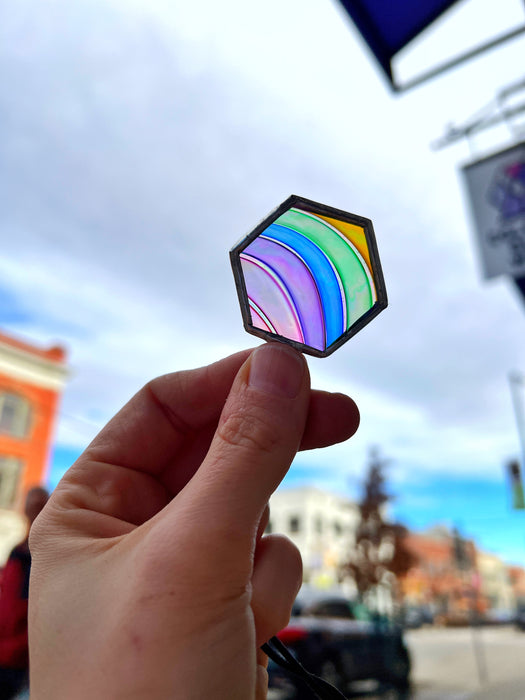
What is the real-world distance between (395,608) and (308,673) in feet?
91.2

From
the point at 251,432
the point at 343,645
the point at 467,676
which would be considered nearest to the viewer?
the point at 251,432

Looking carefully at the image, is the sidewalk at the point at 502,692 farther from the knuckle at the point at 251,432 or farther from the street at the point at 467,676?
the knuckle at the point at 251,432

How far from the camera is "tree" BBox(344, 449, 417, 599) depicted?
2375 centimetres

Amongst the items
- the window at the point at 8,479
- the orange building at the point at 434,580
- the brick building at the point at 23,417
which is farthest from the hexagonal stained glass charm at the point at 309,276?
the orange building at the point at 434,580

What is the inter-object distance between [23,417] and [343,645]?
1539 centimetres

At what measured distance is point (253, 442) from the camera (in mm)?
795

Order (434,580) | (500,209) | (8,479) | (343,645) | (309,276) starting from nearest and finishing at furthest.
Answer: (309,276) → (500,209) → (343,645) → (8,479) → (434,580)

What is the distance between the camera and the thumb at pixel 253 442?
2.44 feet

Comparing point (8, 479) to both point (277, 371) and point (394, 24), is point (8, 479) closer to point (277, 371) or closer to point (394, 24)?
point (394, 24)

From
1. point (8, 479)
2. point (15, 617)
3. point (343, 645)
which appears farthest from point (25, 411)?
point (15, 617)

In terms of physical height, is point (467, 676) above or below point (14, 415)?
below

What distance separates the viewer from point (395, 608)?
25.1m

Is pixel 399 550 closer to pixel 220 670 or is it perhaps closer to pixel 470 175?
pixel 470 175

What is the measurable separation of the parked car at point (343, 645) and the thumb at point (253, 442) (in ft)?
19.2
